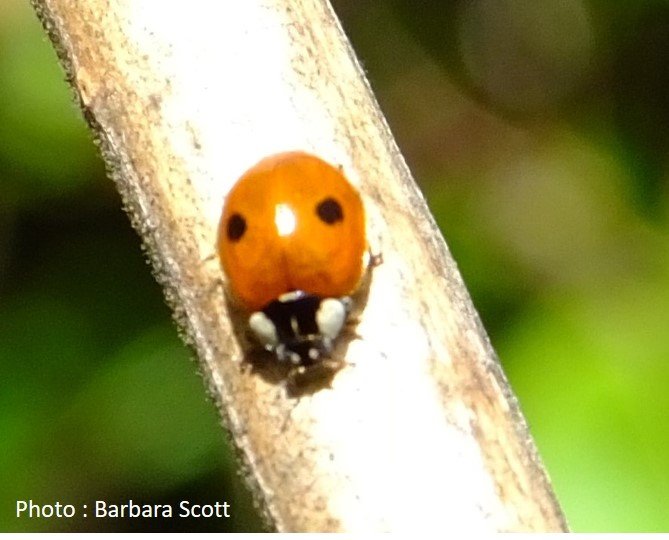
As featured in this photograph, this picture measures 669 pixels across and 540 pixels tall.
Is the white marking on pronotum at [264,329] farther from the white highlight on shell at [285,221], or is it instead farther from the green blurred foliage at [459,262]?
the green blurred foliage at [459,262]

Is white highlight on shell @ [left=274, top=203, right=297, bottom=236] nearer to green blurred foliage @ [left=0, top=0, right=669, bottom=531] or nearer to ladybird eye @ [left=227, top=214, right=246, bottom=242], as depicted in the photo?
ladybird eye @ [left=227, top=214, right=246, bottom=242]

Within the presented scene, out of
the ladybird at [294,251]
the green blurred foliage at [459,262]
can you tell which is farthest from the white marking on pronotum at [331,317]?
the green blurred foliage at [459,262]

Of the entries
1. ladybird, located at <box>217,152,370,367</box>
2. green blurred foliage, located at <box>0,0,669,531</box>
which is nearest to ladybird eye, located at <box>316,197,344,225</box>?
ladybird, located at <box>217,152,370,367</box>

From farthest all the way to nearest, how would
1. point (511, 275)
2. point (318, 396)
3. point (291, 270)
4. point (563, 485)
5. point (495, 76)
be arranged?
point (495, 76)
point (511, 275)
point (563, 485)
point (291, 270)
point (318, 396)

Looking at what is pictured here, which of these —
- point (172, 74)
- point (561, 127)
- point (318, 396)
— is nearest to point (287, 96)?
point (172, 74)

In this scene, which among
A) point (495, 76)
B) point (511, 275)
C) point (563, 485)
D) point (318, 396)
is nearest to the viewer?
point (318, 396)

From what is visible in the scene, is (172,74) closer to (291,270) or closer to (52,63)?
(291,270)
